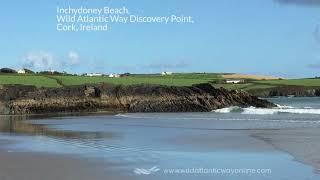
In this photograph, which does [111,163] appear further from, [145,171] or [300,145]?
[300,145]

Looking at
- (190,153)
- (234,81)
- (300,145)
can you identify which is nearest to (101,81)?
(234,81)

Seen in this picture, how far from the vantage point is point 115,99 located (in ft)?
202

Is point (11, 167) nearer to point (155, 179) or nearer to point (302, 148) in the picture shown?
point (155, 179)

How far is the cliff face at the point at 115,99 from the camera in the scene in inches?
2312

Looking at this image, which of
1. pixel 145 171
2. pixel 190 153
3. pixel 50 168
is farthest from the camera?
pixel 190 153

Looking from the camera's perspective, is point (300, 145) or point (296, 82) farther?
point (296, 82)

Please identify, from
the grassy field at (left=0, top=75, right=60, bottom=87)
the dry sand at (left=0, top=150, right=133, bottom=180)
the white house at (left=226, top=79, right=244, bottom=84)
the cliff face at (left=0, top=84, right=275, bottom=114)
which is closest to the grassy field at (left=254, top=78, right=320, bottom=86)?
the white house at (left=226, top=79, right=244, bottom=84)

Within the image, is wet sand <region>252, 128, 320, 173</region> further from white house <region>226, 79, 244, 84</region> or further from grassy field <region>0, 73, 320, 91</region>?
white house <region>226, 79, 244, 84</region>

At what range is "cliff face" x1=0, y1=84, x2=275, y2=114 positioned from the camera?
A: 5872 cm

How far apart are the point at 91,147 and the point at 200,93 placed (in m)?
44.6

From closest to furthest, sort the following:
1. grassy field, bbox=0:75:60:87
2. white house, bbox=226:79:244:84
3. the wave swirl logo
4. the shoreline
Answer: the wave swirl logo < the shoreline < grassy field, bbox=0:75:60:87 < white house, bbox=226:79:244:84

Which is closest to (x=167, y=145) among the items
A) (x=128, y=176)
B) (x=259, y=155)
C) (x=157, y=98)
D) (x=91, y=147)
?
(x=91, y=147)

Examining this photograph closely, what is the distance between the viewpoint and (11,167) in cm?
1394

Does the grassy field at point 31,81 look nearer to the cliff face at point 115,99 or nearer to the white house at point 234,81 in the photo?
the cliff face at point 115,99
